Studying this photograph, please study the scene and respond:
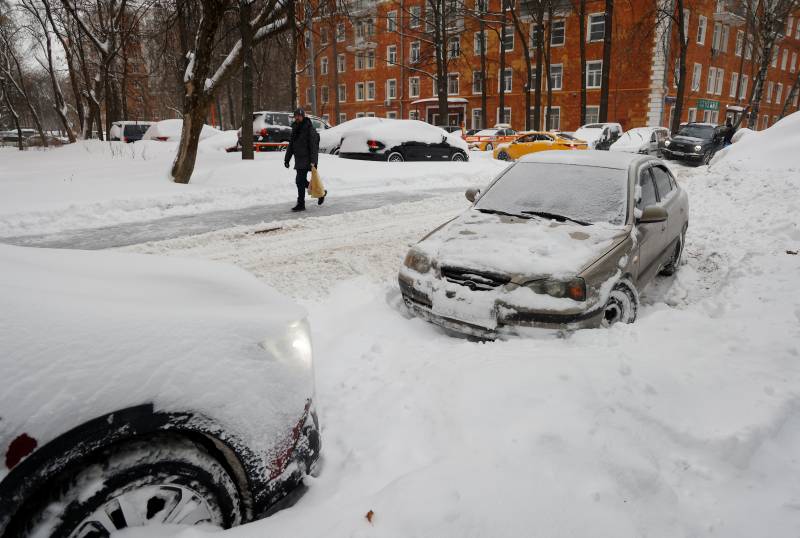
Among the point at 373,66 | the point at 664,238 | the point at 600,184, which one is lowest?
the point at 664,238

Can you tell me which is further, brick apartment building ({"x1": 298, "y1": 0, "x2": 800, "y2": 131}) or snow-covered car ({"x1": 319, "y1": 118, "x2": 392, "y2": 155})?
brick apartment building ({"x1": 298, "y1": 0, "x2": 800, "y2": 131})

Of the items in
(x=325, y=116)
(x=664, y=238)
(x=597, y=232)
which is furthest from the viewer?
(x=325, y=116)

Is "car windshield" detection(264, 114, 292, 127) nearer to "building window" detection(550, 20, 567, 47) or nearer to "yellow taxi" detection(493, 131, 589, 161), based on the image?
"yellow taxi" detection(493, 131, 589, 161)

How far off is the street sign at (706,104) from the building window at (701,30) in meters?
4.67

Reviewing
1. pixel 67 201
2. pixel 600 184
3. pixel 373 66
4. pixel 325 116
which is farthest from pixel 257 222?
pixel 325 116

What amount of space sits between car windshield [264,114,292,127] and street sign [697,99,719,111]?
38.4 metres

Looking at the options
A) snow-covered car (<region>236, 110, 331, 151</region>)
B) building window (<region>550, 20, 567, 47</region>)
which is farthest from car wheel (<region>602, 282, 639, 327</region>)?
building window (<region>550, 20, 567, 47</region>)

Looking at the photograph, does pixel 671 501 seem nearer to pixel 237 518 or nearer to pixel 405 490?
pixel 405 490

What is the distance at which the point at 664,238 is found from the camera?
538 centimetres

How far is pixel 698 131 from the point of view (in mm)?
21469

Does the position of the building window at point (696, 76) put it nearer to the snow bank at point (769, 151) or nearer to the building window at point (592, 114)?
the building window at point (592, 114)

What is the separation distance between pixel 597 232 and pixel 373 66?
54256 millimetres

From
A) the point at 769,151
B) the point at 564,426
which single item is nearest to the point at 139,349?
the point at 564,426

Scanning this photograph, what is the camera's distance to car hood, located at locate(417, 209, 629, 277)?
12.8 feet
